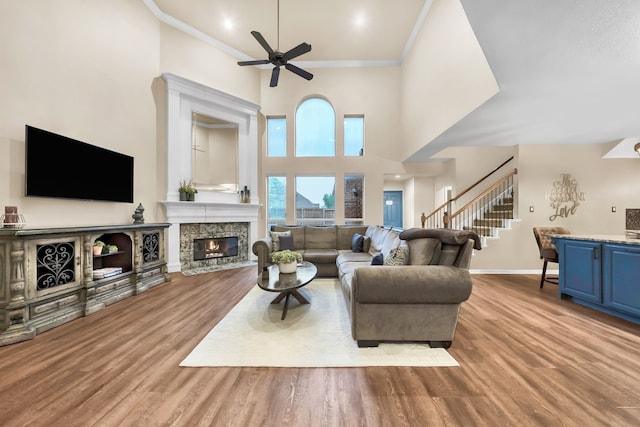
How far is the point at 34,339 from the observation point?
92.4 inches

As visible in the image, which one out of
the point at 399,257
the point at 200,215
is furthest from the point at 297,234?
the point at 399,257

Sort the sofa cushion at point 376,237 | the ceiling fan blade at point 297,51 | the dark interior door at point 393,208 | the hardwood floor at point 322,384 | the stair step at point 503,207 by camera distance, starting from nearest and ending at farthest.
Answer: the hardwood floor at point 322,384
the ceiling fan blade at point 297,51
the sofa cushion at point 376,237
the stair step at point 503,207
the dark interior door at point 393,208

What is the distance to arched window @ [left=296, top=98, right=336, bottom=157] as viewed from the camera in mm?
6895

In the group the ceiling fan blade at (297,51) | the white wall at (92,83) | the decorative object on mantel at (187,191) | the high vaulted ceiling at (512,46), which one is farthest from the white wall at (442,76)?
the decorative object on mantel at (187,191)

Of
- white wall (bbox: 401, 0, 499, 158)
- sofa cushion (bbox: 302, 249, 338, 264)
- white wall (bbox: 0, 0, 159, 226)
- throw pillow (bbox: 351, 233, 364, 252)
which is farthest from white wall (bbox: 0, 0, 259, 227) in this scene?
white wall (bbox: 401, 0, 499, 158)

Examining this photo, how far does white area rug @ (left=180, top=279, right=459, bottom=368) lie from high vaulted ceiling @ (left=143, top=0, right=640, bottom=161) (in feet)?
9.00

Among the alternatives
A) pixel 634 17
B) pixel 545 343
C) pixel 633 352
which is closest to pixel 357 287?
pixel 545 343

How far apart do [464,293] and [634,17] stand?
2389mm

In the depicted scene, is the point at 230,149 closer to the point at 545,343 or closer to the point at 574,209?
the point at 545,343

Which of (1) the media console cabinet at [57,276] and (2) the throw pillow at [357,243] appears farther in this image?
(2) the throw pillow at [357,243]

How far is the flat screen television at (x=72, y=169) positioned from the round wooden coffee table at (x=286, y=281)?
269 cm

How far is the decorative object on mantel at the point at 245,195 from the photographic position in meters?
5.95

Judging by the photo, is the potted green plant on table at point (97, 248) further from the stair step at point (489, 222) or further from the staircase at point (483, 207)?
the stair step at point (489, 222)

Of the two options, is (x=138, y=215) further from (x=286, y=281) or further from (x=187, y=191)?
(x=286, y=281)
